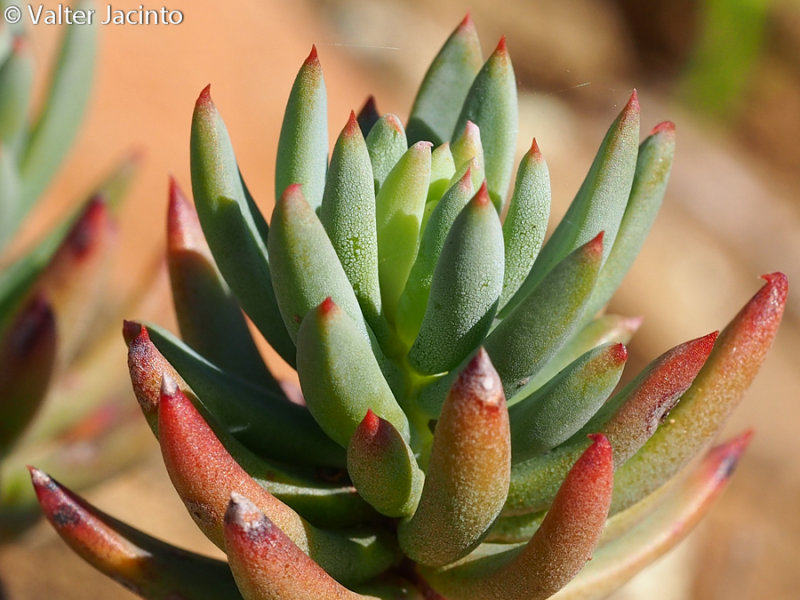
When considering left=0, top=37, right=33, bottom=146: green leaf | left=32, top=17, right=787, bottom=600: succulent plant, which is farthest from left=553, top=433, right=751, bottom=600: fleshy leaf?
left=0, top=37, right=33, bottom=146: green leaf

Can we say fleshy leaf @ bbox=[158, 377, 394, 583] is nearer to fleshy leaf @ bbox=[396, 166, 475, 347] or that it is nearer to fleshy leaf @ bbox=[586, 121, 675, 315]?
fleshy leaf @ bbox=[396, 166, 475, 347]

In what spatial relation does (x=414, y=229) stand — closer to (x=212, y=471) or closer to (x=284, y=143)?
(x=284, y=143)

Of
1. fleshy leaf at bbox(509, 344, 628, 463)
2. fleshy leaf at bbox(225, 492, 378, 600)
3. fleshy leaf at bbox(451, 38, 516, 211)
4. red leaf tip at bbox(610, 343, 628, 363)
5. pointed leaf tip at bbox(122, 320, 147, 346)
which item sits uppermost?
fleshy leaf at bbox(451, 38, 516, 211)

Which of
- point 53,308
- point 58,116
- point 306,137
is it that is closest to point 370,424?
point 306,137

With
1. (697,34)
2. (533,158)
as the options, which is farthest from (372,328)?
(697,34)

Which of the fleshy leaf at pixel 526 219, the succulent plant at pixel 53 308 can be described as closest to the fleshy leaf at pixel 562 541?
the fleshy leaf at pixel 526 219

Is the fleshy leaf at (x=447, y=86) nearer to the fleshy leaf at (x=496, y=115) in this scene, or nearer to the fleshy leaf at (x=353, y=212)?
the fleshy leaf at (x=496, y=115)
